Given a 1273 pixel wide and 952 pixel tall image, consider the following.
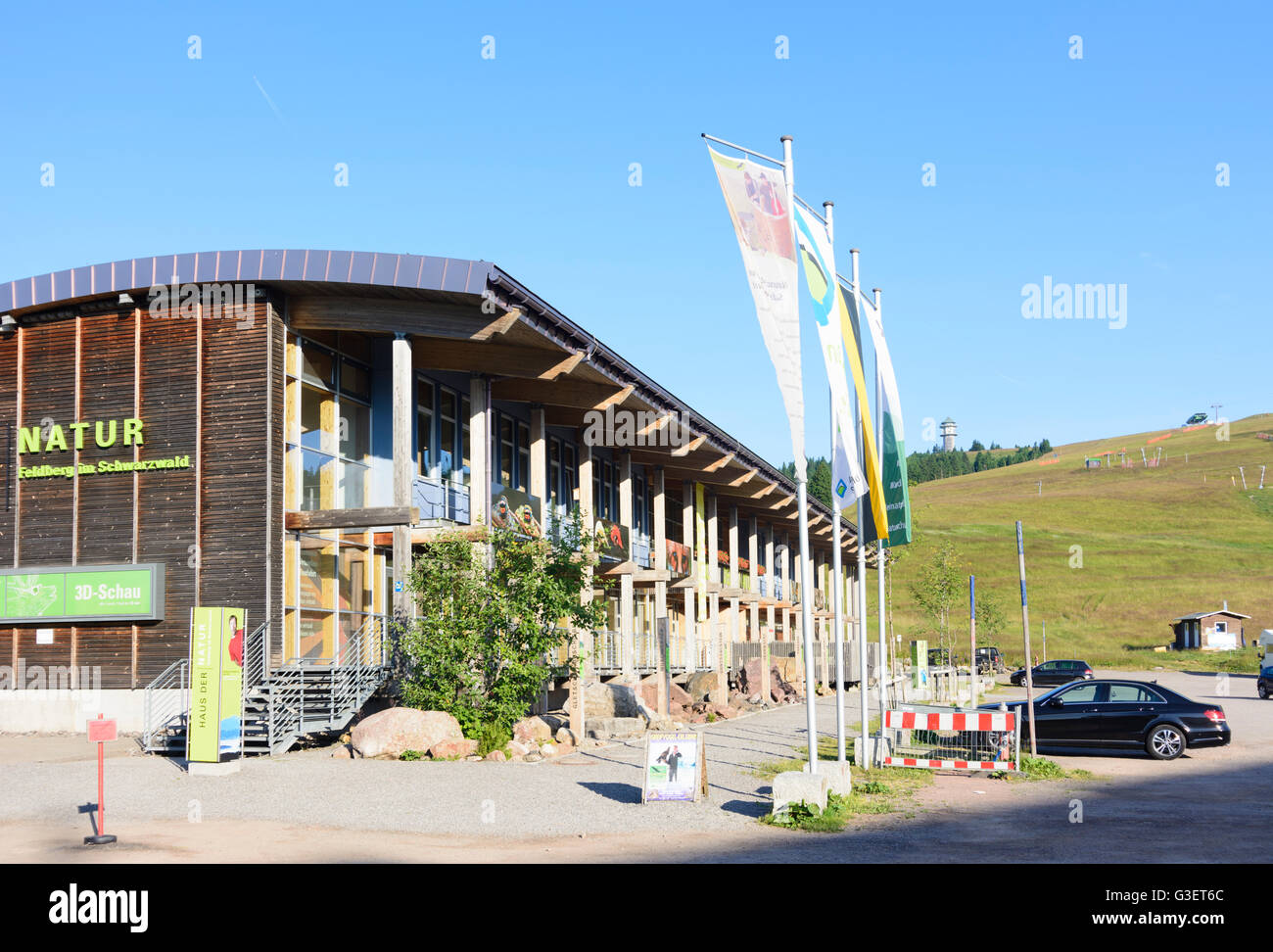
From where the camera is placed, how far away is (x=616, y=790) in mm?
15898

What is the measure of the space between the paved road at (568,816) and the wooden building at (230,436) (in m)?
4.63

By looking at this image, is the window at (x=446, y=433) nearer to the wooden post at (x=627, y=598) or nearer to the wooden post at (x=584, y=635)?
the wooden post at (x=584, y=635)

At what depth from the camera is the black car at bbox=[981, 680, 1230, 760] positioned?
21719 millimetres

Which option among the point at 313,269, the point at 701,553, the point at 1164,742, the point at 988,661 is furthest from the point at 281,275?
the point at 988,661

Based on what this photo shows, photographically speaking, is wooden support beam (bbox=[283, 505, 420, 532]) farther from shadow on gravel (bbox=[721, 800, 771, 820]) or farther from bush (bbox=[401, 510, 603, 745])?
shadow on gravel (bbox=[721, 800, 771, 820])

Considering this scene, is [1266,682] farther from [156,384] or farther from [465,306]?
[156,384]

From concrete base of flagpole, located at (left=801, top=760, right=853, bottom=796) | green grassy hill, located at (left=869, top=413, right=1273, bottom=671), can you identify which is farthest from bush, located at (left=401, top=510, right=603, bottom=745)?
green grassy hill, located at (left=869, top=413, right=1273, bottom=671)

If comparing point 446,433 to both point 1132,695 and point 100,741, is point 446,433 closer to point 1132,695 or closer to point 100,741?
point 1132,695

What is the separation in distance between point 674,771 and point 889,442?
7171 millimetres

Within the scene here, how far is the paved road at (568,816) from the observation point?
37.0ft

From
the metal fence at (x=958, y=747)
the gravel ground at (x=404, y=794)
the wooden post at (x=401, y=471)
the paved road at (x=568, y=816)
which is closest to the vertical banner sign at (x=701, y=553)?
the wooden post at (x=401, y=471)

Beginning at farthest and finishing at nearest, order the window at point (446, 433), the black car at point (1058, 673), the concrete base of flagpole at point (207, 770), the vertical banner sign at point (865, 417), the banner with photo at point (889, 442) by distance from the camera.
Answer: the black car at point (1058, 673), the window at point (446, 433), the banner with photo at point (889, 442), the concrete base of flagpole at point (207, 770), the vertical banner sign at point (865, 417)
